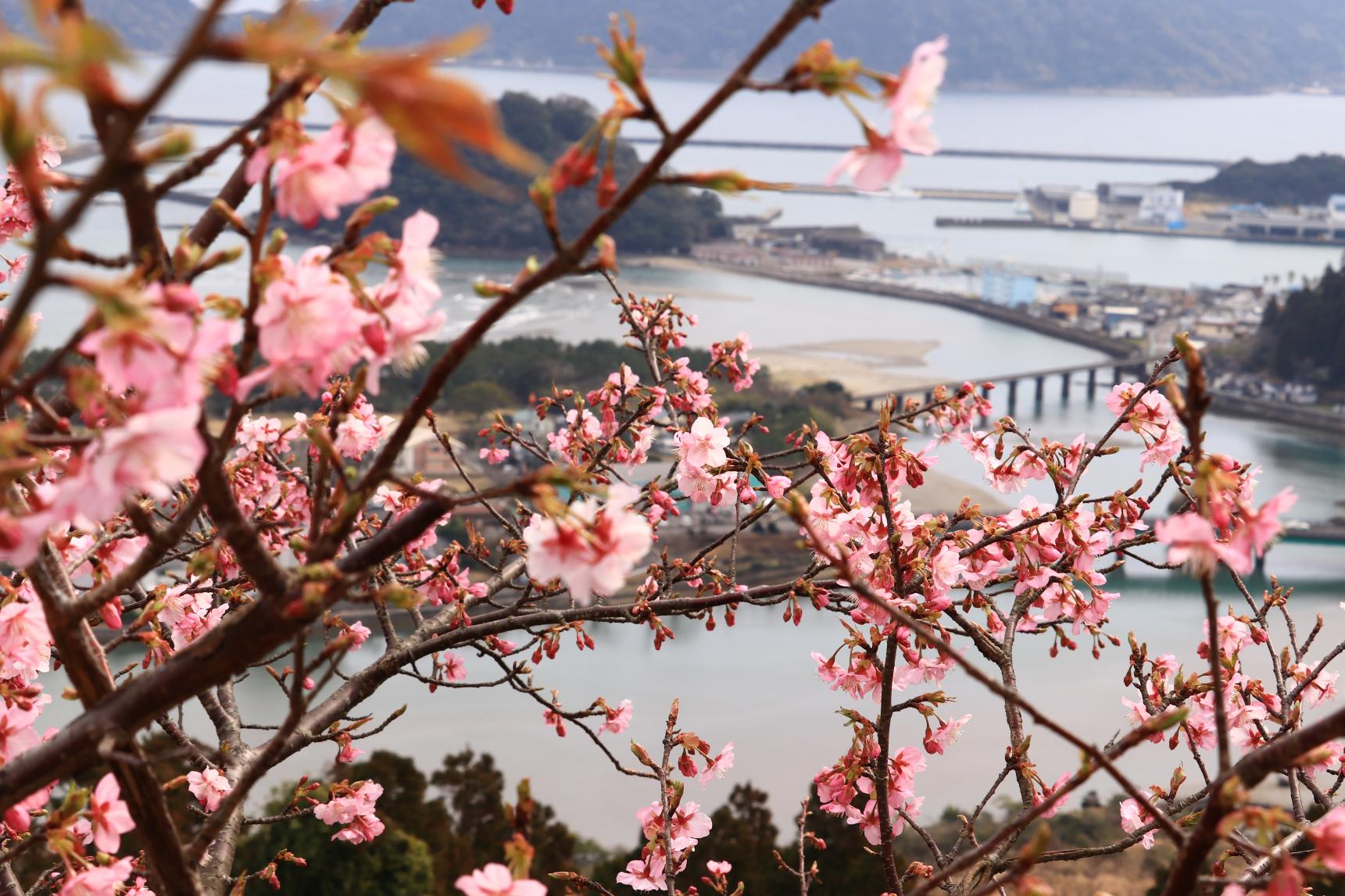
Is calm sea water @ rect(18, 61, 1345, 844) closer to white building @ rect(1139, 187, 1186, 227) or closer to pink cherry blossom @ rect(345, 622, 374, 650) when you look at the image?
pink cherry blossom @ rect(345, 622, 374, 650)

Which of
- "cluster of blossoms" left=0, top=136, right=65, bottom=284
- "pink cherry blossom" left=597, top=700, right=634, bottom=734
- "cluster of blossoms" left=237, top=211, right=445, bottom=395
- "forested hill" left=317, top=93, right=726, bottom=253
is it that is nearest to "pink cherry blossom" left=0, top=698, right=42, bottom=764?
"cluster of blossoms" left=237, top=211, right=445, bottom=395

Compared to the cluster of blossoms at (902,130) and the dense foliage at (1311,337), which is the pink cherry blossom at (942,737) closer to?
the cluster of blossoms at (902,130)

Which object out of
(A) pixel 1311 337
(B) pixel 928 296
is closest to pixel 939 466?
(A) pixel 1311 337

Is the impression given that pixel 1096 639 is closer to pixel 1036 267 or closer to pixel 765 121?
pixel 1036 267

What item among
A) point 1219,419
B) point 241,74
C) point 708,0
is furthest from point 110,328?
point 241,74

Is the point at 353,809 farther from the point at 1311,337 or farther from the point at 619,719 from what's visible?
the point at 1311,337
